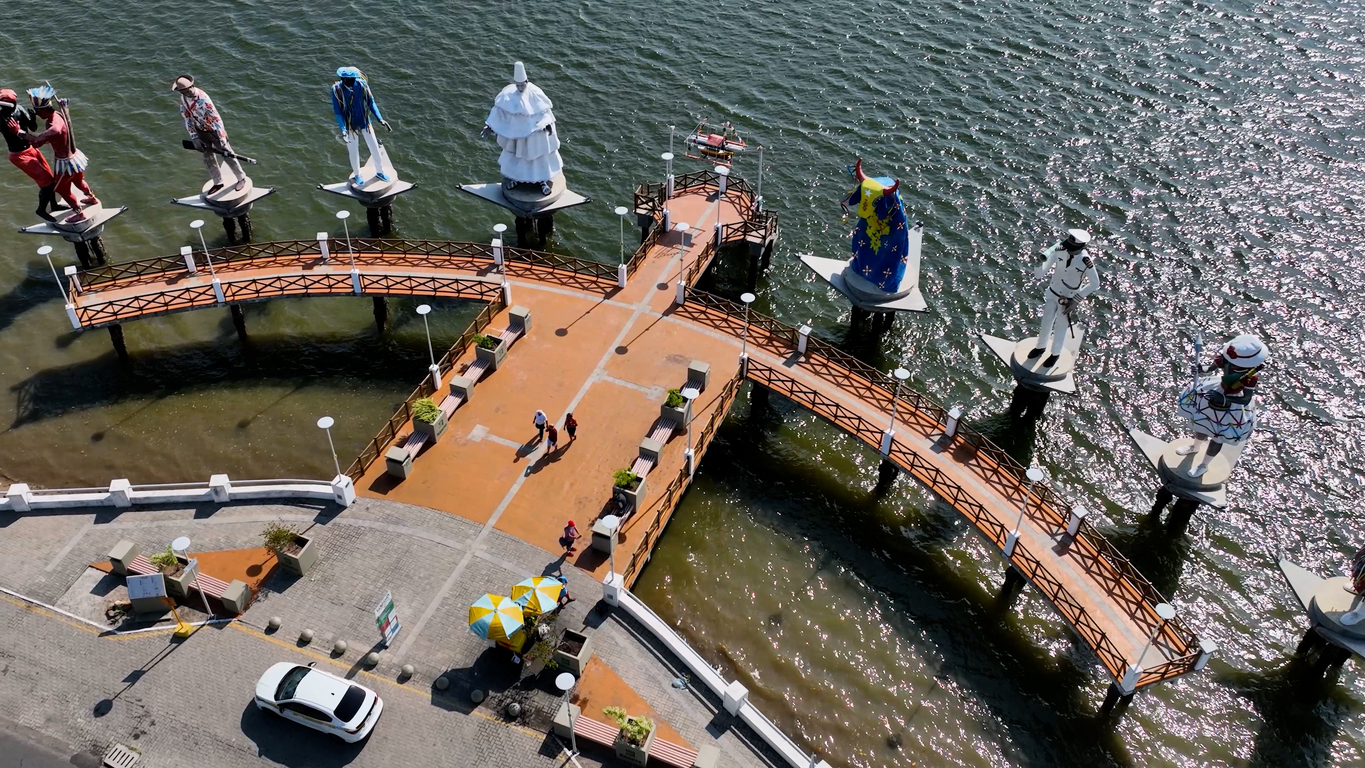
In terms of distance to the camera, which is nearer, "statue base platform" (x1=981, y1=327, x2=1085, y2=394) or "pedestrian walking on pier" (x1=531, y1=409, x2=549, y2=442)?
"pedestrian walking on pier" (x1=531, y1=409, x2=549, y2=442)

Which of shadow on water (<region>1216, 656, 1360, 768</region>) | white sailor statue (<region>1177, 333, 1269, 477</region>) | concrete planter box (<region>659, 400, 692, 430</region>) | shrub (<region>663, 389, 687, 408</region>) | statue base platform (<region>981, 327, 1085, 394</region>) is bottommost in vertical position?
shadow on water (<region>1216, 656, 1360, 768</region>)

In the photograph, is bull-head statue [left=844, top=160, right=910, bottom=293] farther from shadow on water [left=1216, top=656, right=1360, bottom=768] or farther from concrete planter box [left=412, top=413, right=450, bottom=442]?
shadow on water [left=1216, top=656, right=1360, bottom=768]

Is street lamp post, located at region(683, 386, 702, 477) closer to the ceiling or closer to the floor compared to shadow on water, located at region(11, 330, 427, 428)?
closer to the ceiling

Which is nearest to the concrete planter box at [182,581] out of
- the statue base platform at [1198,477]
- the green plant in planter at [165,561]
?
the green plant in planter at [165,561]

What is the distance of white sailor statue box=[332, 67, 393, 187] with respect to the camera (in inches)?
1949

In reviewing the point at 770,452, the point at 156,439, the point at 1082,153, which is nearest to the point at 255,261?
the point at 156,439

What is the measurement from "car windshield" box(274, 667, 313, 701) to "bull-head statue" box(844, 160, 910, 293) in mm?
29411

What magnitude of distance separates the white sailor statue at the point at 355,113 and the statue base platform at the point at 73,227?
42.2ft

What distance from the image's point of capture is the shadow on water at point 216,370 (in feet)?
149

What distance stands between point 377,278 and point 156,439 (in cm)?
1206

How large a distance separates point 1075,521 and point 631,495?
16455mm

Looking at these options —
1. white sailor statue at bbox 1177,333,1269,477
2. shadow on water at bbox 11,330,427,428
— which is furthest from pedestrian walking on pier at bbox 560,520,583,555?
white sailor statue at bbox 1177,333,1269,477

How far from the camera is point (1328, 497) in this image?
4125cm

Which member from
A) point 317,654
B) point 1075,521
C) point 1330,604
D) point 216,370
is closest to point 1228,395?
point 1075,521
